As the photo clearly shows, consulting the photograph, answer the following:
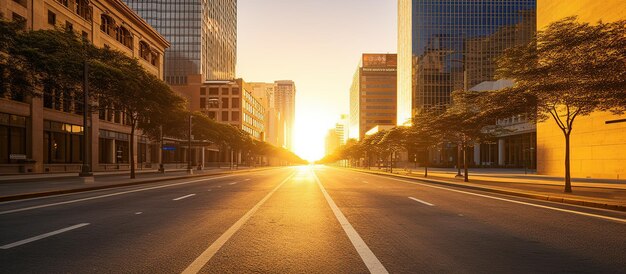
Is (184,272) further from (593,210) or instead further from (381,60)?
(381,60)

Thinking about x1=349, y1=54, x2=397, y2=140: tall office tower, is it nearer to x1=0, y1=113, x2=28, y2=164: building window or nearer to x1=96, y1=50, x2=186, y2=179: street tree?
x1=0, y1=113, x2=28, y2=164: building window

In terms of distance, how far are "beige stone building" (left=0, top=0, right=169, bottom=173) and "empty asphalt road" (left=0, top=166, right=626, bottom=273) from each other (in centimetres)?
1998

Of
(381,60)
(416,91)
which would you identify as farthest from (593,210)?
(381,60)

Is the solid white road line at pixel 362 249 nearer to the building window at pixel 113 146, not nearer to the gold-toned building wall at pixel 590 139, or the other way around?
the gold-toned building wall at pixel 590 139

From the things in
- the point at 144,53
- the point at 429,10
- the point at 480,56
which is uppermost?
the point at 429,10

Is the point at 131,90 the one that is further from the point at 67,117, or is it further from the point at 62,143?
the point at 62,143

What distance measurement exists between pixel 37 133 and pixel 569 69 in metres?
38.8

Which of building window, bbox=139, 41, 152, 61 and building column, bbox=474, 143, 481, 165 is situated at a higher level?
building window, bbox=139, 41, 152, 61

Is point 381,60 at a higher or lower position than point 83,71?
higher

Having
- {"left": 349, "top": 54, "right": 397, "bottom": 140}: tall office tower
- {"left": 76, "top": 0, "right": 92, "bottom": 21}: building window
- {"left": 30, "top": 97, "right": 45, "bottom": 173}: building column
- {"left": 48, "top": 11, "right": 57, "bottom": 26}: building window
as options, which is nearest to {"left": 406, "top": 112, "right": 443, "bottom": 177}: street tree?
{"left": 30, "top": 97, "right": 45, "bottom": 173}: building column

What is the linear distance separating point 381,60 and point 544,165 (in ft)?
521

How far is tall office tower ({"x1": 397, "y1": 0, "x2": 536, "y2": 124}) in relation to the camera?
10169 cm

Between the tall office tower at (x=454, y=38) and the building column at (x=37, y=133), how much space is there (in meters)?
82.6

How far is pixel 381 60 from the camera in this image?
19212 centimetres
